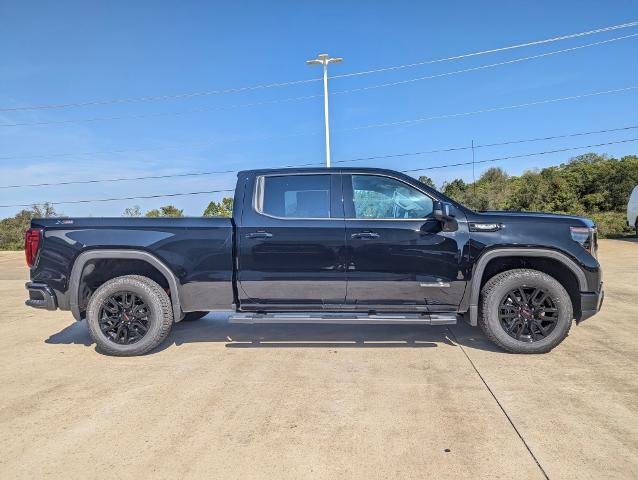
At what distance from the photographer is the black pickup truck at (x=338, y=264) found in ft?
14.3

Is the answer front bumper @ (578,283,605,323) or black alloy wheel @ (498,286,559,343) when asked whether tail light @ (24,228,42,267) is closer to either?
black alloy wheel @ (498,286,559,343)

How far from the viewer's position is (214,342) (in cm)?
507

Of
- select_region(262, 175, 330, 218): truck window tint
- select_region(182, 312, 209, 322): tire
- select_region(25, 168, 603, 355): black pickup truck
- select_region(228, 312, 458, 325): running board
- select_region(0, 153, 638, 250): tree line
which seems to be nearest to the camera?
select_region(228, 312, 458, 325): running board

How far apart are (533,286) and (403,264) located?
131cm

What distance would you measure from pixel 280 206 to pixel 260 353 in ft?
5.06

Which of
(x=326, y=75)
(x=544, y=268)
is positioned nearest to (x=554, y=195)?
(x=326, y=75)

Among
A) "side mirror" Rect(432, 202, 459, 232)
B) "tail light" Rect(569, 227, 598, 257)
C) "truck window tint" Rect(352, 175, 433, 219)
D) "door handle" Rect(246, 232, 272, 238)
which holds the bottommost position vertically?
"tail light" Rect(569, 227, 598, 257)

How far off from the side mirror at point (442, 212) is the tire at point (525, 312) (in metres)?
0.80

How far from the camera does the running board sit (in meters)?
4.25

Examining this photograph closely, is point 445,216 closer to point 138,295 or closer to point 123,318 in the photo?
point 138,295

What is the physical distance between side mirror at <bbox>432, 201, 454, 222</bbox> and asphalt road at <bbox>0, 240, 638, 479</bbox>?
4.51 ft

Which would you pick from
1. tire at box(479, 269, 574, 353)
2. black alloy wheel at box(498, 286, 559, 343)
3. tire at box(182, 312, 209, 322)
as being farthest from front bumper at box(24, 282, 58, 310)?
black alloy wheel at box(498, 286, 559, 343)

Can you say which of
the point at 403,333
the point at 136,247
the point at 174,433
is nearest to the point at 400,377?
the point at 403,333

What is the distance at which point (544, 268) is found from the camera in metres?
4.65
